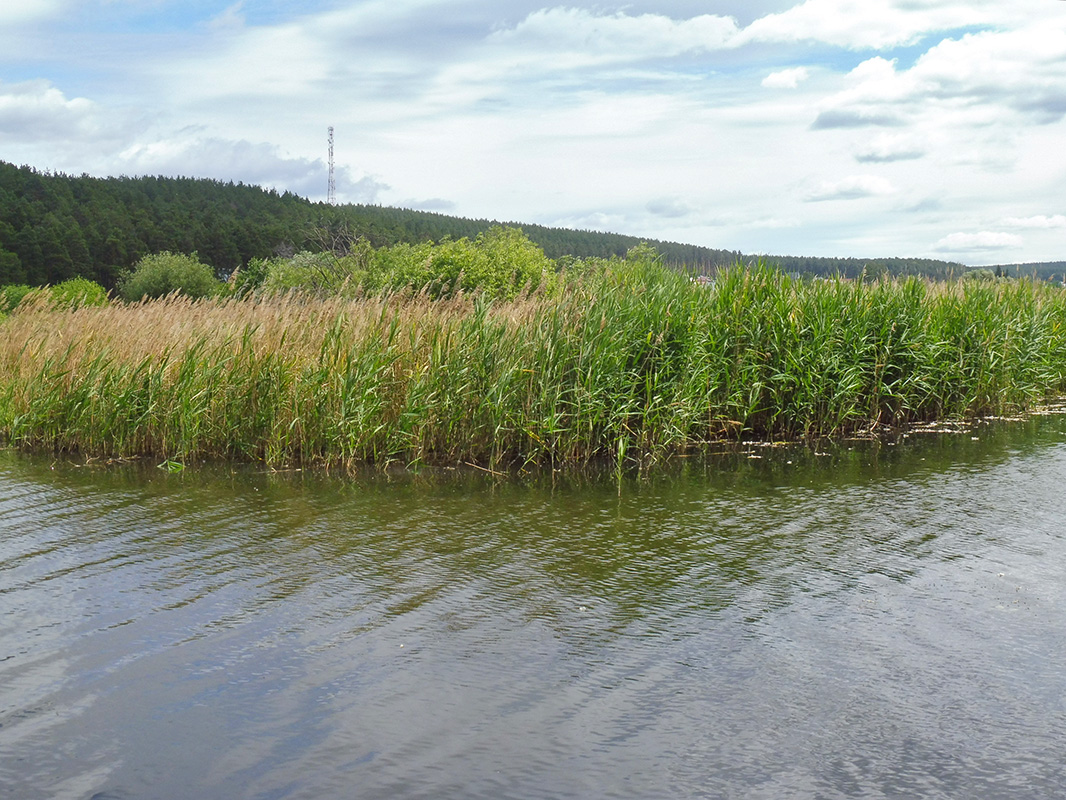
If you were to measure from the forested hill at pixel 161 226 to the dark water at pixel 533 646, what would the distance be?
51124 millimetres

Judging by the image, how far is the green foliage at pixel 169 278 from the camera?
2299 inches

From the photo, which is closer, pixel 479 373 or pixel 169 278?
pixel 479 373

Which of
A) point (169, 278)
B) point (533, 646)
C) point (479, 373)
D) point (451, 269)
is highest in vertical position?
point (169, 278)

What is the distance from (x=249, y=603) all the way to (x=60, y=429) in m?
7.29

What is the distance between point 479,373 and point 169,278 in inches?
2109

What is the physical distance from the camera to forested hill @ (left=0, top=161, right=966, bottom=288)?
6762 cm

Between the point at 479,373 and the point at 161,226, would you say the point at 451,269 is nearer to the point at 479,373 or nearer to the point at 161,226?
the point at 479,373

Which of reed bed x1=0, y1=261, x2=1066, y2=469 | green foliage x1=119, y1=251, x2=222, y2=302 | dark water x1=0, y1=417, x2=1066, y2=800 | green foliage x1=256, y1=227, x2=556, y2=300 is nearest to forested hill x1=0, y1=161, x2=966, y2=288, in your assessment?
green foliage x1=119, y1=251, x2=222, y2=302

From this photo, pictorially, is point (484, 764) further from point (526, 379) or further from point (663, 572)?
point (526, 379)

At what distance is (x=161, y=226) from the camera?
257 ft

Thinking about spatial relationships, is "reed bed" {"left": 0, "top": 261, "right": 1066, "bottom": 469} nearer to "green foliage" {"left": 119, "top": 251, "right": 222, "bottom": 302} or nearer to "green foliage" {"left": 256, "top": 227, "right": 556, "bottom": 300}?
"green foliage" {"left": 256, "top": 227, "right": 556, "bottom": 300}

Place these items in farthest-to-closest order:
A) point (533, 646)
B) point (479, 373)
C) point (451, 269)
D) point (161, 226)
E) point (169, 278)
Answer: point (161, 226) < point (169, 278) < point (451, 269) < point (479, 373) < point (533, 646)

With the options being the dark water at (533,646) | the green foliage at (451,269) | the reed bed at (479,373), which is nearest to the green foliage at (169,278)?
the green foliage at (451,269)

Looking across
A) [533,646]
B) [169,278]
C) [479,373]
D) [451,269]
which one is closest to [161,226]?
[169,278]
